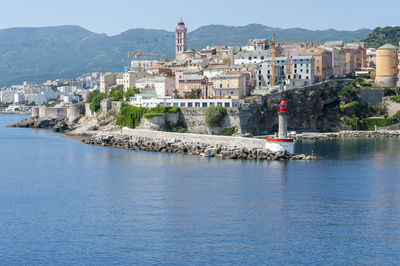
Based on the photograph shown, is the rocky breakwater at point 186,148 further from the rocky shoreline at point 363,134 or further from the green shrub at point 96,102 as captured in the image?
the rocky shoreline at point 363,134

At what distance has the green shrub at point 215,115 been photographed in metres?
45.8

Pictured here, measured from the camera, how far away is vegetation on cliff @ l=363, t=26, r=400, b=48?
297 ft

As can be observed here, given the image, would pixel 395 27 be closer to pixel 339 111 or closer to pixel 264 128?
pixel 339 111

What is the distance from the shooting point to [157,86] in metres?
54.8

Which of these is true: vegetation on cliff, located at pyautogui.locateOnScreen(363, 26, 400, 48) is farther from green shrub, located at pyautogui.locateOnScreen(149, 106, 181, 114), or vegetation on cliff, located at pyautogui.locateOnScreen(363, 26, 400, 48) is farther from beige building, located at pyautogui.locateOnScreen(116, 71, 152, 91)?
green shrub, located at pyautogui.locateOnScreen(149, 106, 181, 114)

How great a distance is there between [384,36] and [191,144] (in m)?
64.4

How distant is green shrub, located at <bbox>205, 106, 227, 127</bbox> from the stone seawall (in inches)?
143

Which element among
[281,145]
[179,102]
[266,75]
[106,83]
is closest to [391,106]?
[266,75]

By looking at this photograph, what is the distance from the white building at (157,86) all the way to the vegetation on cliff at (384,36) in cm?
4520

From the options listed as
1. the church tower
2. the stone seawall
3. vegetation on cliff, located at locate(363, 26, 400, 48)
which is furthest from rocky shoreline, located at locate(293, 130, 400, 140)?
vegetation on cliff, located at locate(363, 26, 400, 48)

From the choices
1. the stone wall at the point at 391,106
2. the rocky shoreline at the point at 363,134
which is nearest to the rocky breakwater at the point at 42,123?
the rocky shoreline at the point at 363,134

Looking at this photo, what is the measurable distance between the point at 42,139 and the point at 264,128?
19256 millimetres

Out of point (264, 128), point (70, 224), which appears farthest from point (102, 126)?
point (70, 224)

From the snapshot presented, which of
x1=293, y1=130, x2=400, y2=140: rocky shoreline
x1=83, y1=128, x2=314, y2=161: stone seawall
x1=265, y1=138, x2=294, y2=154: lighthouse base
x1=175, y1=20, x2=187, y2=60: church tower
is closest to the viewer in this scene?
x1=83, y1=128, x2=314, y2=161: stone seawall
